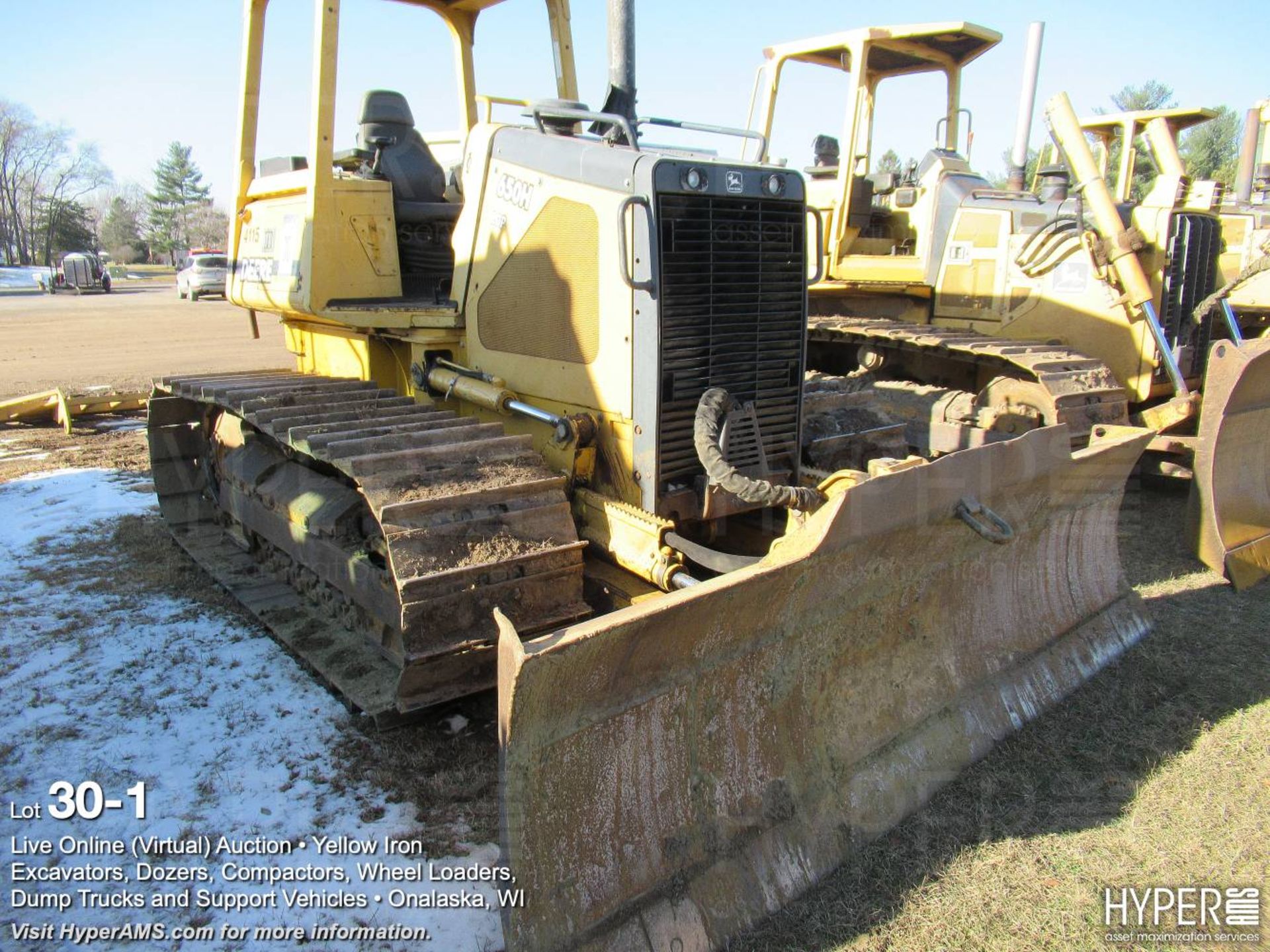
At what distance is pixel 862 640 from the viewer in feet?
11.0

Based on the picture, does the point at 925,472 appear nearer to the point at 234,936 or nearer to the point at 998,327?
the point at 234,936

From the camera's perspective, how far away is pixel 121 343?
19.0 meters

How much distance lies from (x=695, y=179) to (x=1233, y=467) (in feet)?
14.2

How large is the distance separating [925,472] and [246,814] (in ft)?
8.96

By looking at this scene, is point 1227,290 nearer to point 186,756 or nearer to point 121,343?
point 186,756

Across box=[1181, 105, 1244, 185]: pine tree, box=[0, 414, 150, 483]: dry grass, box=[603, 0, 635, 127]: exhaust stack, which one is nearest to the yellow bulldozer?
box=[603, 0, 635, 127]: exhaust stack

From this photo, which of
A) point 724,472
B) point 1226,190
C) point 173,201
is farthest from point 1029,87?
point 173,201

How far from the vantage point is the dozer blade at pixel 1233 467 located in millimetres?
5398

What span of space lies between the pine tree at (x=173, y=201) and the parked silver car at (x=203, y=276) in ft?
155

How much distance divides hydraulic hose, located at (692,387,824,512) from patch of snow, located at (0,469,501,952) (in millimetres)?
1554

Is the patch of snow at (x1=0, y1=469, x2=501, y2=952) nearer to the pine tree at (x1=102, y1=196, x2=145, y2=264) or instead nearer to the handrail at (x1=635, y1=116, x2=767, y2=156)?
the handrail at (x1=635, y1=116, x2=767, y2=156)

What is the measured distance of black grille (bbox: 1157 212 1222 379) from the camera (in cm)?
685

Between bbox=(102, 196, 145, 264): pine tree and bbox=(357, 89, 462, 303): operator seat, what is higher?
bbox=(102, 196, 145, 264): pine tree

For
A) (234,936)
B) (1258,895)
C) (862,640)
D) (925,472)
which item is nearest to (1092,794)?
(1258,895)
